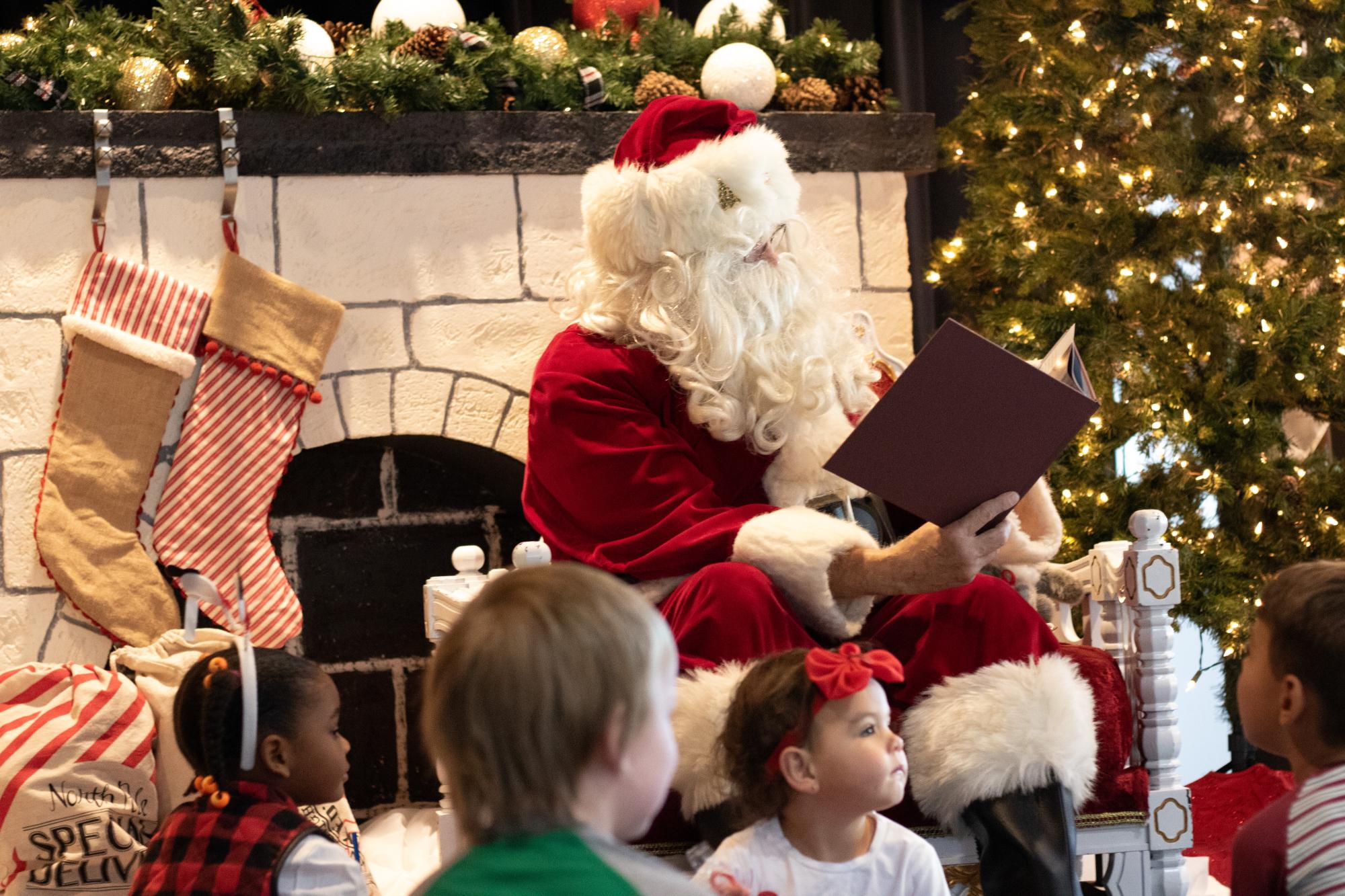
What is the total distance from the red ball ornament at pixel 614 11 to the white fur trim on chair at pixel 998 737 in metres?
2.00

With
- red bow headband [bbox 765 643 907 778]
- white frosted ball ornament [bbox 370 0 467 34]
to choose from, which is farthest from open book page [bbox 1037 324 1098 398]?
white frosted ball ornament [bbox 370 0 467 34]

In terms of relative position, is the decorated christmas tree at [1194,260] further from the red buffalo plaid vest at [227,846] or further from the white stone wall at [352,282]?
the red buffalo plaid vest at [227,846]

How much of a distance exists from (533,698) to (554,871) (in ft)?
0.42

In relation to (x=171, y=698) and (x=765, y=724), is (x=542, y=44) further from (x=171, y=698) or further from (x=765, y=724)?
(x=765, y=724)

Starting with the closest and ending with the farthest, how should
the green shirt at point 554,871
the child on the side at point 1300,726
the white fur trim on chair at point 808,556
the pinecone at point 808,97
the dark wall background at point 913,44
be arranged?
the green shirt at point 554,871 → the child on the side at point 1300,726 → the white fur trim on chair at point 808,556 → the pinecone at point 808,97 → the dark wall background at point 913,44

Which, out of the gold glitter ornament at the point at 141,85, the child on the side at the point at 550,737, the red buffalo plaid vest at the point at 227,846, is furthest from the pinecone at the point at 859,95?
the child on the side at the point at 550,737

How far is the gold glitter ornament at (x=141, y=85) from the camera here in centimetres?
310

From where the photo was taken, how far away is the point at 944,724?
221 cm

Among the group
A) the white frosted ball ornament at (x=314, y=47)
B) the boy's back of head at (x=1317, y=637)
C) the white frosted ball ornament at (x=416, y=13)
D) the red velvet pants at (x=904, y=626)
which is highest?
the white frosted ball ornament at (x=416, y=13)

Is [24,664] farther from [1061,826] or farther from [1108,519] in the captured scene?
[1108,519]

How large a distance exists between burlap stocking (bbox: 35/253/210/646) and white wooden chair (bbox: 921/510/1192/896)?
5.93 feet

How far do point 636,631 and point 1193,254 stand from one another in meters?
2.77

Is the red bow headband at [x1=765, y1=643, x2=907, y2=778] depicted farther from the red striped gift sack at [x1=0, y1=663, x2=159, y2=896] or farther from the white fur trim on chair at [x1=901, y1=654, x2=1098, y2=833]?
the red striped gift sack at [x1=0, y1=663, x2=159, y2=896]

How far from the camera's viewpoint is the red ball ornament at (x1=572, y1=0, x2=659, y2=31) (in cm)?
355
